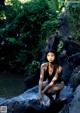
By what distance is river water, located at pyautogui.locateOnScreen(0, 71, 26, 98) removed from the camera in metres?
15.8

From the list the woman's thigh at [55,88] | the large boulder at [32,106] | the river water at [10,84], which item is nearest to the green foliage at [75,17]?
the river water at [10,84]

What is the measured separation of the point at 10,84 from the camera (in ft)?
56.2

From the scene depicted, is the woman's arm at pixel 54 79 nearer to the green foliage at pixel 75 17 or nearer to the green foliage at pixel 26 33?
the green foliage at pixel 75 17

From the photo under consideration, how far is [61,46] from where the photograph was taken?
13.4 metres

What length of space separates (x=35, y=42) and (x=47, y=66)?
36.9 feet

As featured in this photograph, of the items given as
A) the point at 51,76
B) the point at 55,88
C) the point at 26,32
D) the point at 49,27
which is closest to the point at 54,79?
the point at 51,76

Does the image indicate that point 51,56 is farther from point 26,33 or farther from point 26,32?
point 26,32

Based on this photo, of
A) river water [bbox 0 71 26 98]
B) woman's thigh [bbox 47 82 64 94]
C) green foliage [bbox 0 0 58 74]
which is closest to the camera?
woman's thigh [bbox 47 82 64 94]

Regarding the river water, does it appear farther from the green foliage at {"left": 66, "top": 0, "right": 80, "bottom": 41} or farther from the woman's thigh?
the woman's thigh

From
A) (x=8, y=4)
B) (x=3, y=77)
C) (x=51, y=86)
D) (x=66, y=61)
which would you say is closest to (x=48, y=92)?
(x=51, y=86)

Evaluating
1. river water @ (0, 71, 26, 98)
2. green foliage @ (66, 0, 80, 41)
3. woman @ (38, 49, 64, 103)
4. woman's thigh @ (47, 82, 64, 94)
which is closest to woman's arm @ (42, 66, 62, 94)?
woman @ (38, 49, 64, 103)

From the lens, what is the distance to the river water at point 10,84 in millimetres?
15750

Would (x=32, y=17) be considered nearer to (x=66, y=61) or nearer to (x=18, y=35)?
(x=18, y=35)

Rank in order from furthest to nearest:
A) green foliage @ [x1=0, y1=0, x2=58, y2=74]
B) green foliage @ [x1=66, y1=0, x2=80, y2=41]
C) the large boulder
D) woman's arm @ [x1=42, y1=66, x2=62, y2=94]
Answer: green foliage @ [x1=0, y1=0, x2=58, y2=74]
green foliage @ [x1=66, y1=0, x2=80, y2=41]
the large boulder
woman's arm @ [x1=42, y1=66, x2=62, y2=94]
